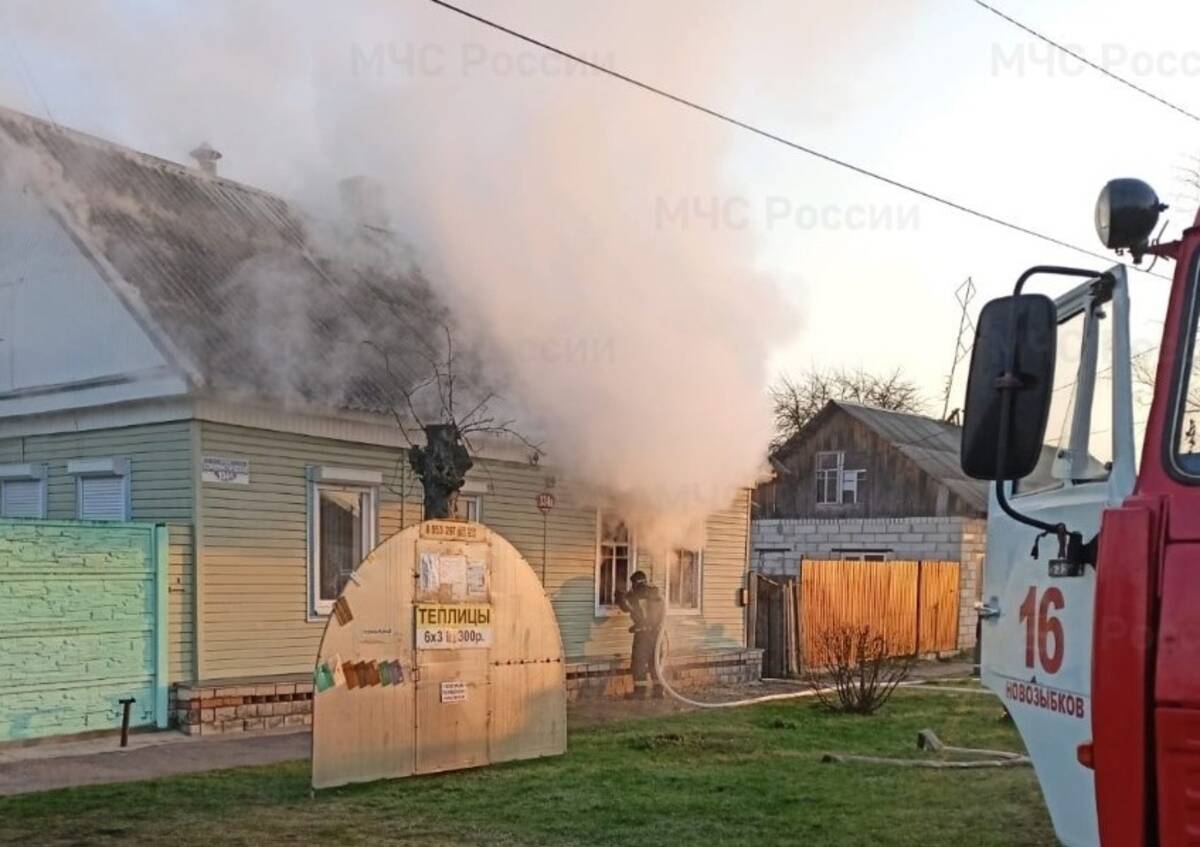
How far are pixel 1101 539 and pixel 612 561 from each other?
13.7 meters

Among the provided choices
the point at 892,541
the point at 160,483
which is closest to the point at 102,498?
the point at 160,483

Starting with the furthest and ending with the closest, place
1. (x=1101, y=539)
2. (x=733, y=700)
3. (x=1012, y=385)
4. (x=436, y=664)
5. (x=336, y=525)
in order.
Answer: (x=733, y=700) < (x=336, y=525) < (x=436, y=664) < (x=1012, y=385) < (x=1101, y=539)

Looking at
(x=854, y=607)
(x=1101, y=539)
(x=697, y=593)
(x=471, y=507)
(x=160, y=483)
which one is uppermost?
(x=1101, y=539)

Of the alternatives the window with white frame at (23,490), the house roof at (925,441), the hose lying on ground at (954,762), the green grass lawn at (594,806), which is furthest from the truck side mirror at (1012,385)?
the house roof at (925,441)

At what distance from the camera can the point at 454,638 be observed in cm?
947

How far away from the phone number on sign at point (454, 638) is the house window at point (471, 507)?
13.9 feet

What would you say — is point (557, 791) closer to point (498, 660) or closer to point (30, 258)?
point (498, 660)

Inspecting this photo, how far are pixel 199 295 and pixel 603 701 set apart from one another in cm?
660

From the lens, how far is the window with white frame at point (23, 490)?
42.3ft

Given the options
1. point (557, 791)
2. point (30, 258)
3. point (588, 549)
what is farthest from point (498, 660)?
point (30, 258)

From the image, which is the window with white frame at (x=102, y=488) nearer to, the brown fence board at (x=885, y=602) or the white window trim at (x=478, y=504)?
the white window trim at (x=478, y=504)

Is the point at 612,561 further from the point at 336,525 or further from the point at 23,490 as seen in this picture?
the point at 23,490

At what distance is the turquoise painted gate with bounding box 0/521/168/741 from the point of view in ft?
31.7

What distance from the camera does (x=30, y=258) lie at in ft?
42.5
